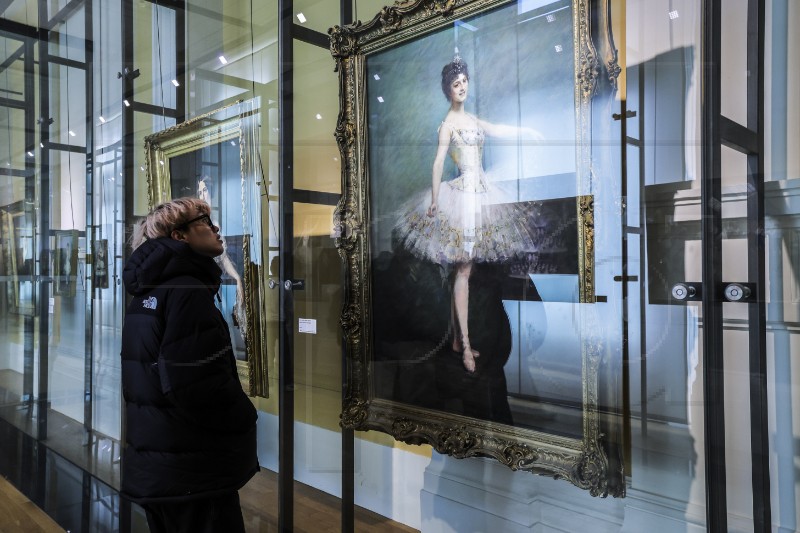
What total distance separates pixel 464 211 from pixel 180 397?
45.4 inches

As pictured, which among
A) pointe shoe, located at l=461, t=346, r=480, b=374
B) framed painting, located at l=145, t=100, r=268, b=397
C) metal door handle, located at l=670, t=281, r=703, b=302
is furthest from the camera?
framed painting, located at l=145, t=100, r=268, b=397

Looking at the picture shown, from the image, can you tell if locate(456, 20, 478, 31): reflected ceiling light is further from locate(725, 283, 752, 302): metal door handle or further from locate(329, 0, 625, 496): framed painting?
locate(725, 283, 752, 302): metal door handle

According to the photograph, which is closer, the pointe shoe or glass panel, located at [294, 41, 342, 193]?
the pointe shoe

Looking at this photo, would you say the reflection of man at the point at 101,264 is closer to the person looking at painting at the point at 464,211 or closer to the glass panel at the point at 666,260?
the person looking at painting at the point at 464,211

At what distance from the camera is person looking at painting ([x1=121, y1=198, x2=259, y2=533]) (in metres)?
2.00

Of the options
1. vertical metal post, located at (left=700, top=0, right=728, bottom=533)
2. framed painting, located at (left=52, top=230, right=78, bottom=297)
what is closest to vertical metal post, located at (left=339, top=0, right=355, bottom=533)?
vertical metal post, located at (left=700, top=0, right=728, bottom=533)

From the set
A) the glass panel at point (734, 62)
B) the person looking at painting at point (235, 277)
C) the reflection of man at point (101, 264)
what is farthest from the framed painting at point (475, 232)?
the reflection of man at point (101, 264)

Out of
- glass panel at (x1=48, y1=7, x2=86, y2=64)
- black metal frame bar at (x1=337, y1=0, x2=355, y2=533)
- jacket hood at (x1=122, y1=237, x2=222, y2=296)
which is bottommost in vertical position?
black metal frame bar at (x1=337, y1=0, x2=355, y2=533)

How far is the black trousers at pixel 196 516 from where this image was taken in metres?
2.07

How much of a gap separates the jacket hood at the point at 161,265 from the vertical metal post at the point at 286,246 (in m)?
0.66

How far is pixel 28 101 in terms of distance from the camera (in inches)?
154

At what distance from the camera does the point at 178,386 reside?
1979 mm

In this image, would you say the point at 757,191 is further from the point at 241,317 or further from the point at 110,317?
the point at 110,317

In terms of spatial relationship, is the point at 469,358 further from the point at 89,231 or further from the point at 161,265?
the point at 89,231
